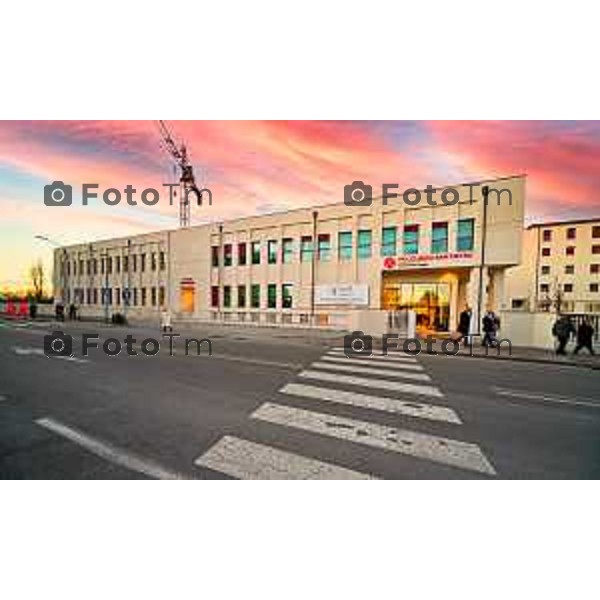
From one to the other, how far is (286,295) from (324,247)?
4.56 m

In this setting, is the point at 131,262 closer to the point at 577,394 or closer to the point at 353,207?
the point at 353,207

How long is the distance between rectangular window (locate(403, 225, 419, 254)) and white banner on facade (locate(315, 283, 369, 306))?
3.51 m

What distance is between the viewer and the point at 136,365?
412 inches

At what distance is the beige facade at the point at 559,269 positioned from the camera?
61500 mm

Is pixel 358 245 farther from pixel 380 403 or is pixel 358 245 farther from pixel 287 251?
pixel 380 403

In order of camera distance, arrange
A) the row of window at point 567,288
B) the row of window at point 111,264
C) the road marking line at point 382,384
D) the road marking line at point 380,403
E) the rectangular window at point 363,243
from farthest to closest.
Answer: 1. the row of window at point 567,288
2. the row of window at point 111,264
3. the rectangular window at point 363,243
4. the road marking line at point 382,384
5. the road marking line at point 380,403

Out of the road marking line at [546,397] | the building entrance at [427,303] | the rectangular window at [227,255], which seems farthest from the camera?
the rectangular window at [227,255]

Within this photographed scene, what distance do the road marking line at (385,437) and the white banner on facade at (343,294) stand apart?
64.0 feet

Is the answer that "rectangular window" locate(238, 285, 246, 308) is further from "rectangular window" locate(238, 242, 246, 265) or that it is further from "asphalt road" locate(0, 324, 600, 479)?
"asphalt road" locate(0, 324, 600, 479)

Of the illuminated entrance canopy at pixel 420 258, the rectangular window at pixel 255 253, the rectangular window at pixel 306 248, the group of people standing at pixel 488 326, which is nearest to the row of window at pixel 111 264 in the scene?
the rectangular window at pixel 255 253

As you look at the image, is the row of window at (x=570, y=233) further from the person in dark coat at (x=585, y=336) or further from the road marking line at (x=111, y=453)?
the road marking line at (x=111, y=453)

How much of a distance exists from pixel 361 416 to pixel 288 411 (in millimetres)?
1137

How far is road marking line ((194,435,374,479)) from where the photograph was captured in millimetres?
3961

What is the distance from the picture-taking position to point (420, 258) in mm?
23250
